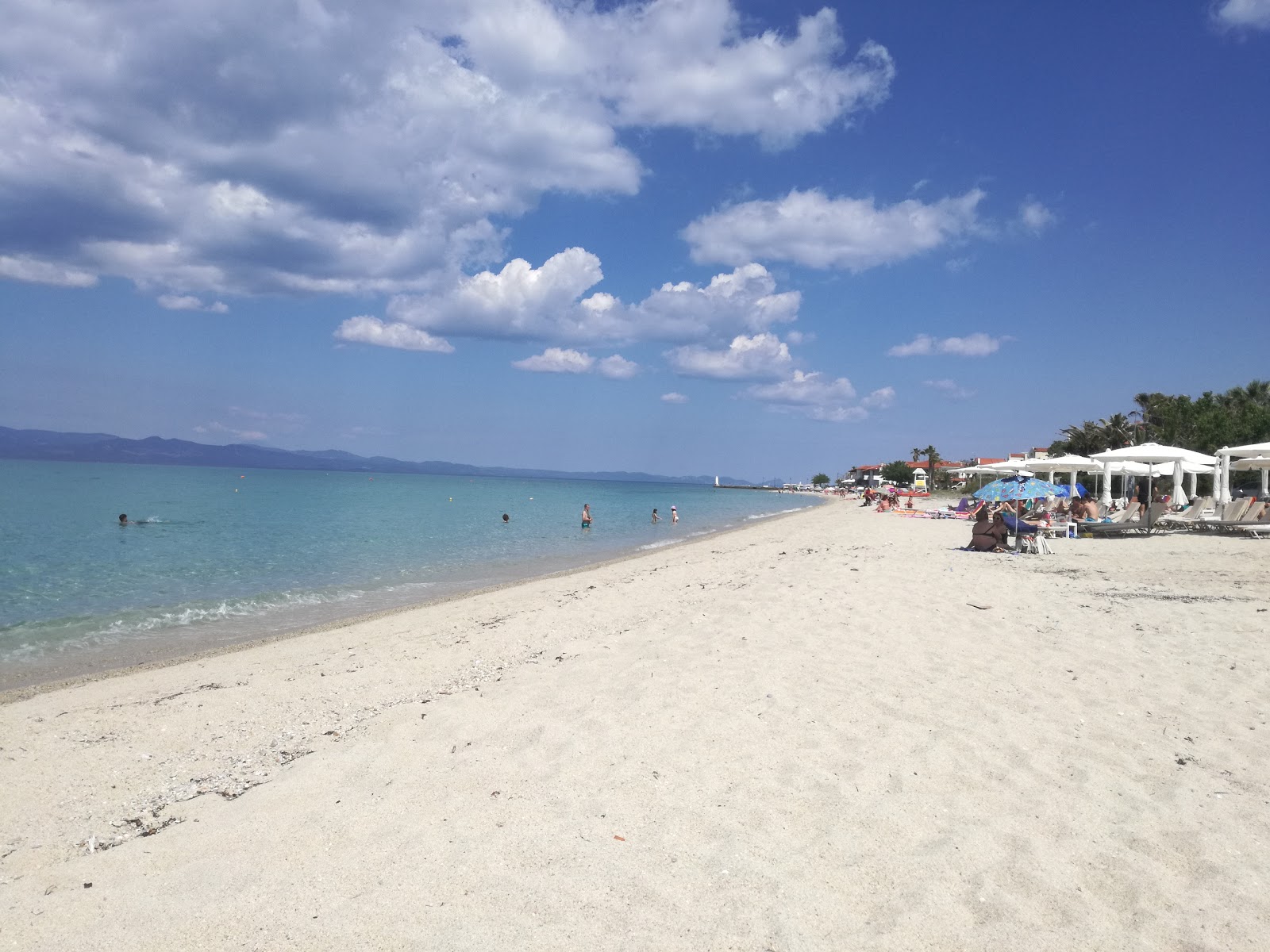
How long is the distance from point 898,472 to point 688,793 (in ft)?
349

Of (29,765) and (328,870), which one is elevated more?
(328,870)

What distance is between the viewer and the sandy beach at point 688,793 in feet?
9.79

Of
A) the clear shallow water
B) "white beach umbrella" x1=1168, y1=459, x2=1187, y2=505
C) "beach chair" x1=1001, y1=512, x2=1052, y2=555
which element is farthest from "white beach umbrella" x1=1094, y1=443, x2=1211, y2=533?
A: the clear shallow water

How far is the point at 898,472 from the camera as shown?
339 ft

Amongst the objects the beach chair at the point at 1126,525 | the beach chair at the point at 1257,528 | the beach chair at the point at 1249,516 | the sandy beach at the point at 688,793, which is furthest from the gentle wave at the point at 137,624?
the beach chair at the point at 1249,516

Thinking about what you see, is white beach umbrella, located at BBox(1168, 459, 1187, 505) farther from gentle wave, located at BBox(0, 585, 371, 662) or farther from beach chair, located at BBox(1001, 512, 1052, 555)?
gentle wave, located at BBox(0, 585, 371, 662)

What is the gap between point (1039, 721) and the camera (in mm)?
4867

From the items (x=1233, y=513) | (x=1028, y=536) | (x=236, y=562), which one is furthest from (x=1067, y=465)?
(x=236, y=562)

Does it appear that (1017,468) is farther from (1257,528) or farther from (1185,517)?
(1257,528)

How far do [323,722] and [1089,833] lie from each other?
17.8ft

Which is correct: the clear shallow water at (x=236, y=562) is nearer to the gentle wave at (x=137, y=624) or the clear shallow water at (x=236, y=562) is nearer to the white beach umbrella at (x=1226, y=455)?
the gentle wave at (x=137, y=624)

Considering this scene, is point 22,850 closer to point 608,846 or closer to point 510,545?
point 608,846

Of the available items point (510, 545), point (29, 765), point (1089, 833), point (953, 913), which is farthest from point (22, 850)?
point (510, 545)

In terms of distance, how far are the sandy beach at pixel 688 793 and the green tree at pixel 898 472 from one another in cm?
9844
